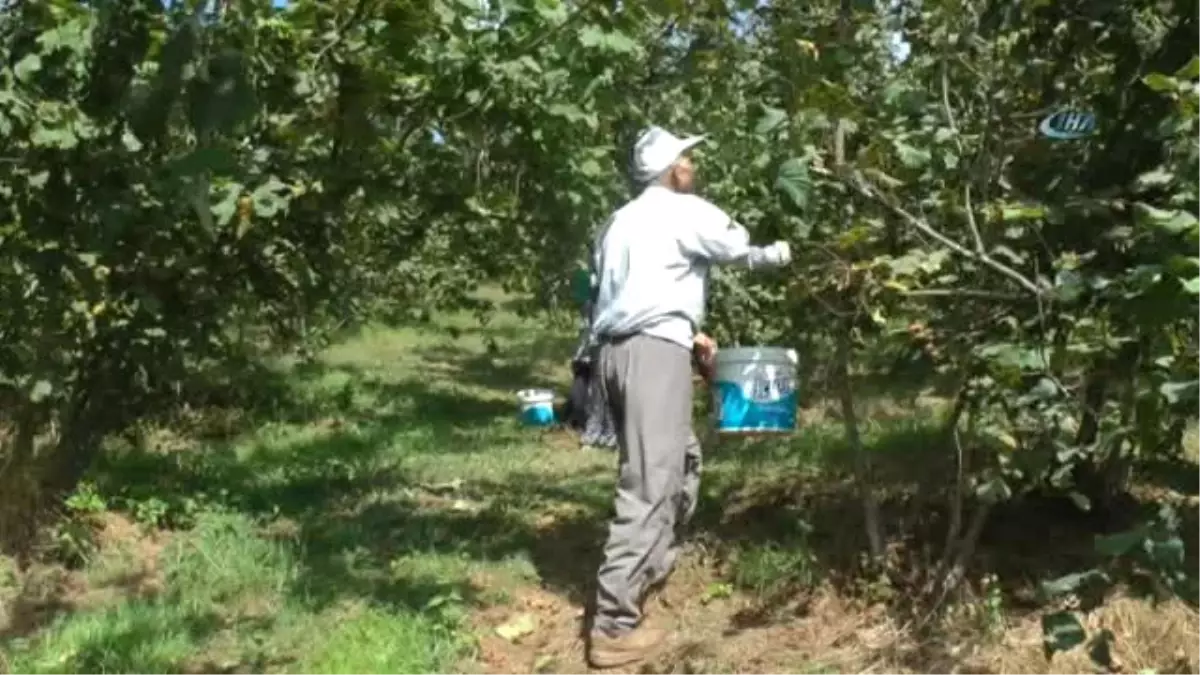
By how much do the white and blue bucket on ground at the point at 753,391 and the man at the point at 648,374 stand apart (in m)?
0.14

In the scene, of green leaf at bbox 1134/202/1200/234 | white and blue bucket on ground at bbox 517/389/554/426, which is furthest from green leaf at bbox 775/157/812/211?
white and blue bucket on ground at bbox 517/389/554/426

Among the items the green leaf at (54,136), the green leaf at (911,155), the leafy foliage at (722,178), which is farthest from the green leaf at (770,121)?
the green leaf at (54,136)

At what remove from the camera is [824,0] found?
16.9ft

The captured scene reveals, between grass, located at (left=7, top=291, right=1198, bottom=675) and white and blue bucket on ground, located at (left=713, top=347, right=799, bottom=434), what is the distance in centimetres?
43

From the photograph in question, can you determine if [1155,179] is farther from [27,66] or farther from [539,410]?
[539,410]

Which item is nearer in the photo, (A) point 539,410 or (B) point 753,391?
(B) point 753,391

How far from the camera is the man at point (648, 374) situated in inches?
206

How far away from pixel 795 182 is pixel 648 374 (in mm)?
1015

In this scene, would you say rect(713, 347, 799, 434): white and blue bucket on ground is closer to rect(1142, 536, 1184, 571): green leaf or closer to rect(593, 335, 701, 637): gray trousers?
rect(593, 335, 701, 637): gray trousers

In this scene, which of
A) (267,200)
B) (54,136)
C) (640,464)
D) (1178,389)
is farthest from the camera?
(267,200)

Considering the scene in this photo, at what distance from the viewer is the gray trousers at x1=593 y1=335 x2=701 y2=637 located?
17.2ft

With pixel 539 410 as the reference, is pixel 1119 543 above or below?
above

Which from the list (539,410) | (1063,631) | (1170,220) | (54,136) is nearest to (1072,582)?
(1063,631)

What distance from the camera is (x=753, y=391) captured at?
5.42 m
